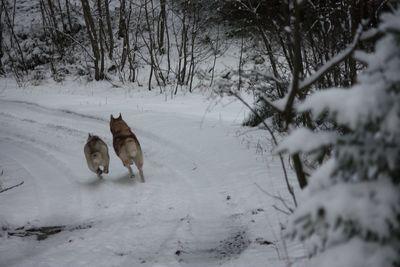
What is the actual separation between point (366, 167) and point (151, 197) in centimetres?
514

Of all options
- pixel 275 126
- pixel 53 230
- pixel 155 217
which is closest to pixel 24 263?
pixel 53 230

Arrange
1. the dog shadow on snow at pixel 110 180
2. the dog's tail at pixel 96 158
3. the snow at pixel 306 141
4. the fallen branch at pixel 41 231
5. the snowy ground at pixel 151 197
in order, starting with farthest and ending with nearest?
the dog shadow on snow at pixel 110 180 < the dog's tail at pixel 96 158 < the fallen branch at pixel 41 231 < the snowy ground at pixel 151 197 < the snow at pixel 306 141

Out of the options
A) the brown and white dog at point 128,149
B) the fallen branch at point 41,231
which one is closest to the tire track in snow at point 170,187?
the brown and white dog at point 128,149

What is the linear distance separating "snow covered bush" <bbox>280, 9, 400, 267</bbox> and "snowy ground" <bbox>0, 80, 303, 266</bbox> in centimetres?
183

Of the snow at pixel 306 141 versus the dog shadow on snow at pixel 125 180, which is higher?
the snow at pixel 306 141

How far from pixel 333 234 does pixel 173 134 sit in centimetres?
836

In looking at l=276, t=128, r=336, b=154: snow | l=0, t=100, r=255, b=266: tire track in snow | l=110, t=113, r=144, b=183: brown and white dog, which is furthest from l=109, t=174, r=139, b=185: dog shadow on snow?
l=276, t=128, r=336, b=154: snow

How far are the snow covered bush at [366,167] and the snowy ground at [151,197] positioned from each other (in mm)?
1831

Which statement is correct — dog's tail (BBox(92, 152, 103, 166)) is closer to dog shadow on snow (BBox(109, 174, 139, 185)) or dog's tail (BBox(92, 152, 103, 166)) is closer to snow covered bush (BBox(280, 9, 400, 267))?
dog shadow on snow (BBox(109, 174, 139, 185))

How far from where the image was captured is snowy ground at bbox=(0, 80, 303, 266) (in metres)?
4.95

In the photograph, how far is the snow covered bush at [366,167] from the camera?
192 cm

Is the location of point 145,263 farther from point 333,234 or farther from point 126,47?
point 126,47

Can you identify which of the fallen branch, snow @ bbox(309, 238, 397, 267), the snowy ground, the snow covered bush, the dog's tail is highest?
the snow covered bush

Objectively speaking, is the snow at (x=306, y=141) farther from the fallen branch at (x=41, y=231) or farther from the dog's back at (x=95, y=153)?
the dog's back at (x=95, y=153)
